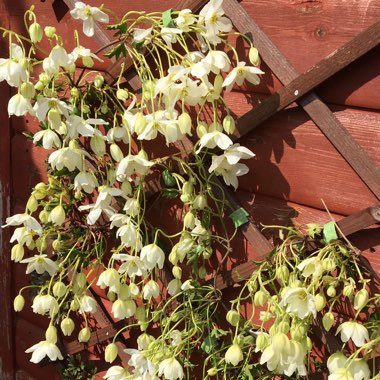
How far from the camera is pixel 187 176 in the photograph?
204cm

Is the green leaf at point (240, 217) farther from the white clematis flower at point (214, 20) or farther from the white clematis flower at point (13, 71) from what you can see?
the white clematis flower at point (13, 71)

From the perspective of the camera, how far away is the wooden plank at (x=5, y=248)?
106 inches

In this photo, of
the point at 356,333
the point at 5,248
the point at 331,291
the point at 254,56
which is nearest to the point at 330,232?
the point at 331,291

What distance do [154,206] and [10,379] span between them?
4.31 feet

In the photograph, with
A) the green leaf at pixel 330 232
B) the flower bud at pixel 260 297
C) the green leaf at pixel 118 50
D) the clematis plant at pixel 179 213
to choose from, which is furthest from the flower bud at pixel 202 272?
the green leaf at pixel 118 50

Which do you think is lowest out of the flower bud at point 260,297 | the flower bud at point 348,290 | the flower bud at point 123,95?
the flower bud at point 348,290

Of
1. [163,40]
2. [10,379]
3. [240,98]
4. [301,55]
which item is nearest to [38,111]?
[163,40]

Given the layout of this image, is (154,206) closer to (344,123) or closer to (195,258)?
(195,258)

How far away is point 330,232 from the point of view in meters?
1.73

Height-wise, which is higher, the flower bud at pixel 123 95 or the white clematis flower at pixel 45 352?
the flower bud at pixel 123 95

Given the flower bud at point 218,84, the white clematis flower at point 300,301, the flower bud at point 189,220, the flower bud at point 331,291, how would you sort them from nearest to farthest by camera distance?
the white clematis flower at point 300,301 → the flower bud at point 331,291 → the flower bud at point 218,84 → the flower bud at point 189,220

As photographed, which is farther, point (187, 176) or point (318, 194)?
point (187, 176)

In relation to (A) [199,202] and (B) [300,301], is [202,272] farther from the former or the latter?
(B) [300,301]

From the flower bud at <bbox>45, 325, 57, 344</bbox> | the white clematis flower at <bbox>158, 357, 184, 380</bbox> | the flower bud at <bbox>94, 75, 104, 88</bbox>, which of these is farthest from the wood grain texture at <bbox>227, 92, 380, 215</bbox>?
the flower bud at <bbox>45, 325, 57, 344</bbox>
